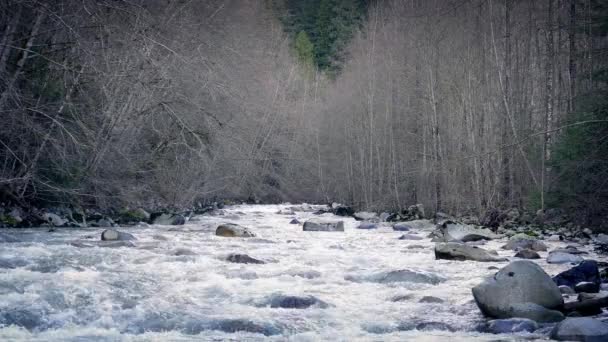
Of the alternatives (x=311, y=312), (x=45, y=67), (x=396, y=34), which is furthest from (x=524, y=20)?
(x=311, y=312)

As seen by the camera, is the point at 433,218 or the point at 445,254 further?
the point at 433,218

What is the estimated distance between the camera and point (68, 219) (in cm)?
1119

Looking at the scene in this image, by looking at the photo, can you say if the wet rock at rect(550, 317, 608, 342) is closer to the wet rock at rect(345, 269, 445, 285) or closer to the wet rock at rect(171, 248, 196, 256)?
the wet rock at rect(345, 269, 445, 285)

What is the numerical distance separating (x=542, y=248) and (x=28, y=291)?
21.8 feet

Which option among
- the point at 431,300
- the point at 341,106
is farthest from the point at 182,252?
the point at 341,106

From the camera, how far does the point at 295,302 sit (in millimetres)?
5238

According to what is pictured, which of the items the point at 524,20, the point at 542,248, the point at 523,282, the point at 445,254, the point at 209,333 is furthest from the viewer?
the point at 524,20

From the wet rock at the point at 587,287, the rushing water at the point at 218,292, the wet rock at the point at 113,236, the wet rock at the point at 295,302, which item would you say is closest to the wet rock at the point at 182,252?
the rushing water at the point at 218,292

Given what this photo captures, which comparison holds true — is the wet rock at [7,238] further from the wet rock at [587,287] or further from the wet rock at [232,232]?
the wet rock at [587,287]

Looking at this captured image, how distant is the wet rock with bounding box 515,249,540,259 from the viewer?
796cm

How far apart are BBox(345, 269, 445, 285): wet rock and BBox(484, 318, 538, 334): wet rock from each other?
1880mm

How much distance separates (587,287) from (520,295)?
3.41 feet

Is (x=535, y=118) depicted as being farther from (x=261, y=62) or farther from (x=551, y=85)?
(x=261, y=62)

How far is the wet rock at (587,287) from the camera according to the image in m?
5.43
